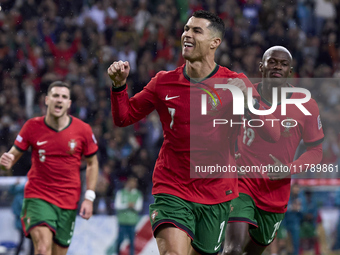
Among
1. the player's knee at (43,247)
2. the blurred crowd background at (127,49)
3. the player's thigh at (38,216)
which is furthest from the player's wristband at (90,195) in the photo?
the blurred crowd background at (127,49)

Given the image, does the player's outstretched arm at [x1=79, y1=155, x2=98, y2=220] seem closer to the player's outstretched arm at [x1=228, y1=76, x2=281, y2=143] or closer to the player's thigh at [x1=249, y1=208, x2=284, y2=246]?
the player's thigh at [x1=249, y1=208, x2=284, y2=246]

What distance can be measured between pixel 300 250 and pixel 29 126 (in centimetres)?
543

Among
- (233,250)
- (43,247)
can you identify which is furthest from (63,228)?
(233,250)

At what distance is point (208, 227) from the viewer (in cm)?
475

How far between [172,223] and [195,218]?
334 millimetres

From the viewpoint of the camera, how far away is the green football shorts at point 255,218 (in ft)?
18.5

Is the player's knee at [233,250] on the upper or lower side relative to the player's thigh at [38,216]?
lower

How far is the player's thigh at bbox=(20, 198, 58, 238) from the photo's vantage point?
6551 millimetres

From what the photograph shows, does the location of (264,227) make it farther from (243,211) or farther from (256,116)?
(256,116)

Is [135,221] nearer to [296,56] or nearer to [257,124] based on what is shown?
[257,124]

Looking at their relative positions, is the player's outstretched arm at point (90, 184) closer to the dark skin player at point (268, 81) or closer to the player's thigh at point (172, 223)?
the dark skin player at point (268, 81)

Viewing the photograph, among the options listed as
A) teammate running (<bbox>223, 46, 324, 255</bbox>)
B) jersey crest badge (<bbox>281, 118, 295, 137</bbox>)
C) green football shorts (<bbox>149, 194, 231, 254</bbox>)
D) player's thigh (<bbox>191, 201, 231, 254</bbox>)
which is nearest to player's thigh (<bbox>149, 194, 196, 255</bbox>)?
green football shorts (<bbox>149, 194, 231, 254</bbox>)

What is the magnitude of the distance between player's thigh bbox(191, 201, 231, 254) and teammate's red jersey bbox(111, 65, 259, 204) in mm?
74

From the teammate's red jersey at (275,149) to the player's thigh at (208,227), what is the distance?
1.00 meters
